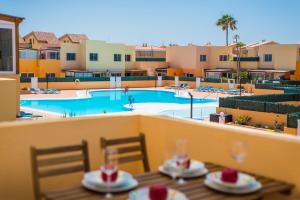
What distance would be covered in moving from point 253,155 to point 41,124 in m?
2.74

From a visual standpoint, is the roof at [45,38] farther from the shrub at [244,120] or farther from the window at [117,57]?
the shrub at [244,120]

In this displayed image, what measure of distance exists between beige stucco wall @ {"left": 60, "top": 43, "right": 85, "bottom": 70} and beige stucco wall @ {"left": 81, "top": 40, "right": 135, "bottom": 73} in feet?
2.85

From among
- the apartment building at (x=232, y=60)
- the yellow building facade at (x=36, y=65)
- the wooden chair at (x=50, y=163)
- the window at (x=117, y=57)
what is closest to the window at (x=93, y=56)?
the window at (x=117, y=57)

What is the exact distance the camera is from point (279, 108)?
2080cm

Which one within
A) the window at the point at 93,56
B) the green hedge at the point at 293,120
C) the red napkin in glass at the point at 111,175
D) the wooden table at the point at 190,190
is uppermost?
the window at the point at 93,56

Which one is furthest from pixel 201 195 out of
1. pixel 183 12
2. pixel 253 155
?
pixel 183 12

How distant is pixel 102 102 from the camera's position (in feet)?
109

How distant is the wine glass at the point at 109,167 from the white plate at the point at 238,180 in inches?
39.2

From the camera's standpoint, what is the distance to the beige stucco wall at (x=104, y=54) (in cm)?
4869

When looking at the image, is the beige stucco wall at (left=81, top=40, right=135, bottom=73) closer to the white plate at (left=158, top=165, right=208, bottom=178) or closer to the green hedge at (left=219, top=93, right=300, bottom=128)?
the green hedge at (left=219, top=93, right=300, bottom=128)

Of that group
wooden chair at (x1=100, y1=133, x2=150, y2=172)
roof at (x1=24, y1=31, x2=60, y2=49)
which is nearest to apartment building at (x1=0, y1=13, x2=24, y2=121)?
wooden chair at (x1=100, y1=133, x2=150, y2=172)


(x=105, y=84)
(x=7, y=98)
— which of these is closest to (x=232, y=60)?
(x=105, y=84)

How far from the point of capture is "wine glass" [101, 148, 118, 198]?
12.8 feet

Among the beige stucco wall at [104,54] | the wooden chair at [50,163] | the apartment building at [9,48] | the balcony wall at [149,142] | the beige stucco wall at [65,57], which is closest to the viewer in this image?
the wooden chair at [50,163]
